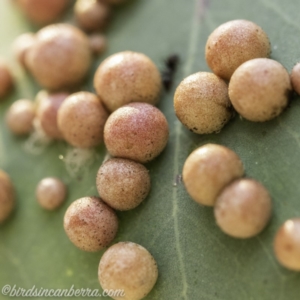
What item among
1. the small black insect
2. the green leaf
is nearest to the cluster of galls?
the green leaf

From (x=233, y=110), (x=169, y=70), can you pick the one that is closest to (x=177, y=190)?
(x=233, y=110)

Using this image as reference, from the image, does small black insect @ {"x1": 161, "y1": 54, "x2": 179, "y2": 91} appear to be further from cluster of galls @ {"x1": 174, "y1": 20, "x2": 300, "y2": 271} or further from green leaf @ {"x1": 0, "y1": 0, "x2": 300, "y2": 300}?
cluster of galls @ {"x1": 174, "y1": 20, "x2": 300, "y2": 271}

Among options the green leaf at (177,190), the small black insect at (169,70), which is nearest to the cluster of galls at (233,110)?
the green leaf at (177,190)

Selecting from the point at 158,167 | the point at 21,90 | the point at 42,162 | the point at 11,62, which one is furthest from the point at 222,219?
the point at 11,62

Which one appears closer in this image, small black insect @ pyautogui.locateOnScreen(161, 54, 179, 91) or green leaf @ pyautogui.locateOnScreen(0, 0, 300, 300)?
green leaf @ pyautogui.locateOnScreen(0, 0, 300, 300)

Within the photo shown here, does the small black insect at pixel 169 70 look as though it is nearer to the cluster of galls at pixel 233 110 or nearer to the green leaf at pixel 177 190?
the green leaf at pixel 177 190

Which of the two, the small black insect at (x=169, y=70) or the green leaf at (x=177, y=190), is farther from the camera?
the small black insect at (x=169, y=70)
